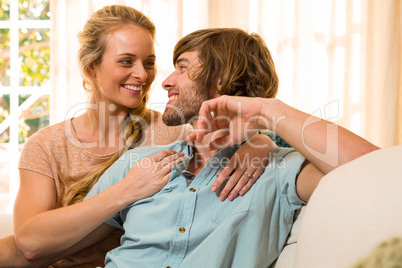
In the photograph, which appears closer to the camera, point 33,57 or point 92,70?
point 92,70

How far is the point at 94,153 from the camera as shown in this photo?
184cm

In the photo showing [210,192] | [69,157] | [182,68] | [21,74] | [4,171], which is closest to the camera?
[210,192]

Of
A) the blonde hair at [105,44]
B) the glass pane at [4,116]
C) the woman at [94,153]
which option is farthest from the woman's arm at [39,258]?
the glass pane at [4,116]

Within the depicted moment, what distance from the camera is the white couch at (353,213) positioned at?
0.64 m

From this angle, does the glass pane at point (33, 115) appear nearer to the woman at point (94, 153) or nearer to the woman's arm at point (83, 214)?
the woman at point (94, 153)

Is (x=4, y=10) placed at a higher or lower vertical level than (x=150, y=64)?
higher

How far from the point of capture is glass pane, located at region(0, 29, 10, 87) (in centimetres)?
365

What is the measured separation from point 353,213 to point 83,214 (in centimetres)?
90

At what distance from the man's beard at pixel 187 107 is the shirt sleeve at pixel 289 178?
411 millimetres

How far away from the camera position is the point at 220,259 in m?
1.13

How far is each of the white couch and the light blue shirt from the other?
1.31 feet

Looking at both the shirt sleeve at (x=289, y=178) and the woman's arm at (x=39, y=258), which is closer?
the shirt sleeve at (x=289, y=178)

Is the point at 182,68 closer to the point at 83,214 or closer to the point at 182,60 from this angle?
the point at 182,60

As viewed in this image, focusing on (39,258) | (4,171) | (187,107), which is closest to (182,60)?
(187,107)
